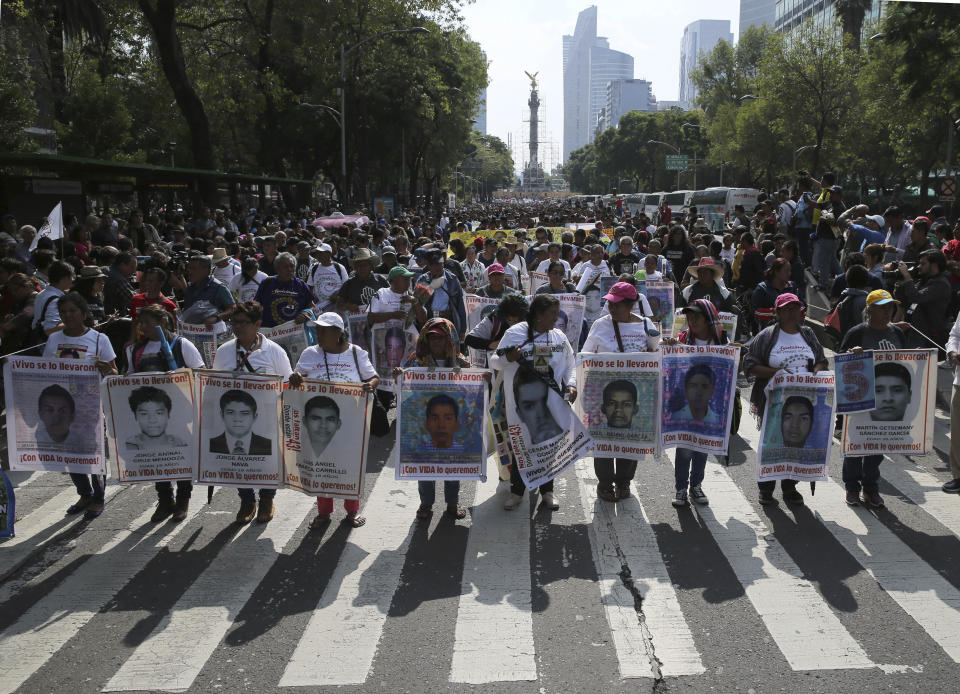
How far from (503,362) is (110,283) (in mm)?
5440

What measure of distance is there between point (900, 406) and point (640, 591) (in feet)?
9.68

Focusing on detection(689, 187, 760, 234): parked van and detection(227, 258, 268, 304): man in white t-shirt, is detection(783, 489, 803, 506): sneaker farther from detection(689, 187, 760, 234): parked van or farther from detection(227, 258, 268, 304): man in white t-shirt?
detection(689, 187, 760, 234): parked van

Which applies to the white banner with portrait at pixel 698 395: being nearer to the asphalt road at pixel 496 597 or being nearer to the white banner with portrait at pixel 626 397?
the white banner with portrait at pixel 626 397

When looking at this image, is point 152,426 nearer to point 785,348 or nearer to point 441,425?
point 441,425

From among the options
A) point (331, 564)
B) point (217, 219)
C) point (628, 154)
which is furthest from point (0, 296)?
point (628, 154)

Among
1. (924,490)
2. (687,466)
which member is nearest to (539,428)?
(687,466)

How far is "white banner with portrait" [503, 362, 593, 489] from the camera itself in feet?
22.2

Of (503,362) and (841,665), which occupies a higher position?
(503,362)

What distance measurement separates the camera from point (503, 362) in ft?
22.5

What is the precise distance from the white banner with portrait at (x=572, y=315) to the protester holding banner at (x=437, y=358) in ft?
12.6

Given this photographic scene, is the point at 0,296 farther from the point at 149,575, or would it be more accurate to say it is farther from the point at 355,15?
the point at 355,15

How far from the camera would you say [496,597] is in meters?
5.66

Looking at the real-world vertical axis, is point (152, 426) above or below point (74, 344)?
below

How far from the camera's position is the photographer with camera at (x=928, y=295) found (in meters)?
9.52
